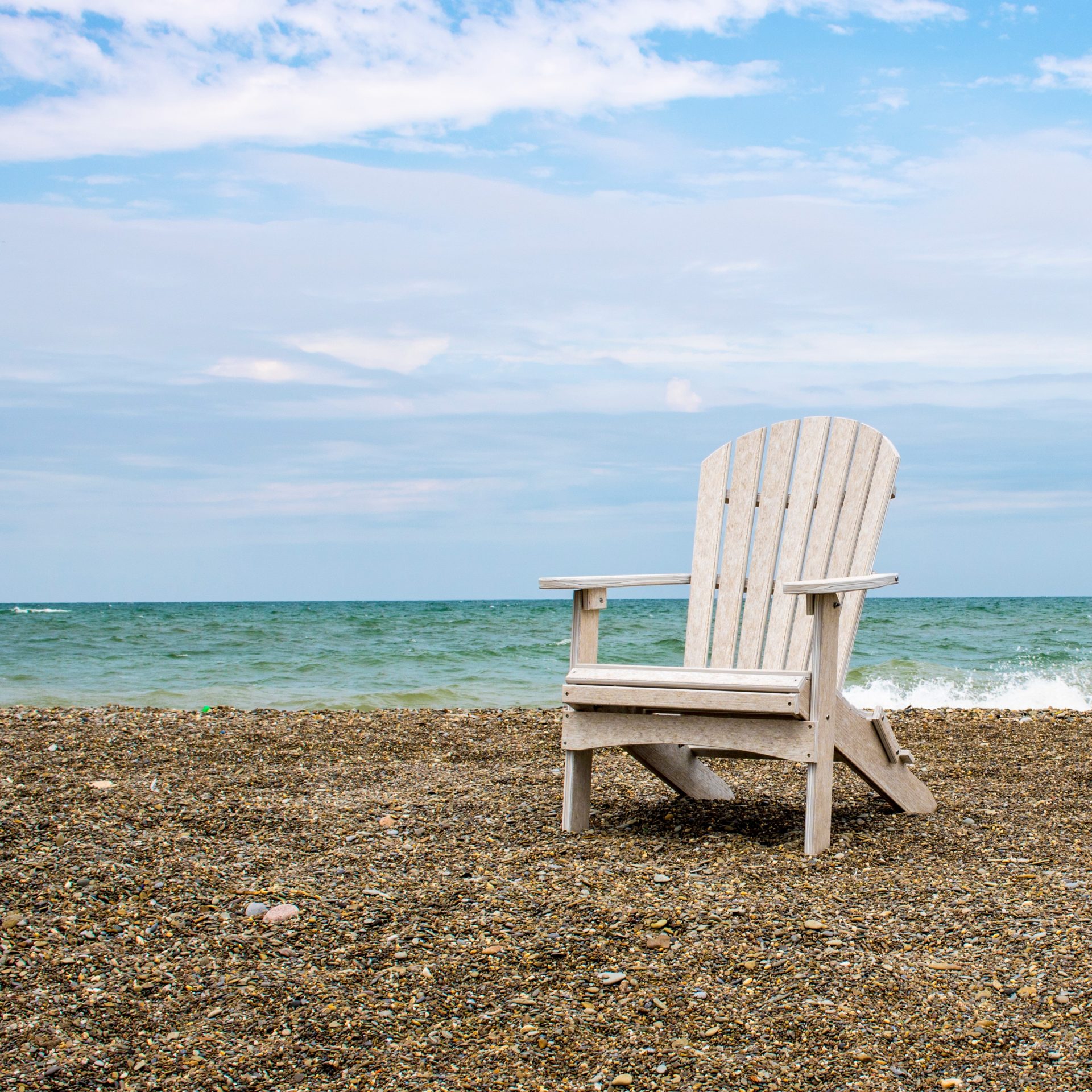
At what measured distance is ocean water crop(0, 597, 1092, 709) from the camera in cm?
794

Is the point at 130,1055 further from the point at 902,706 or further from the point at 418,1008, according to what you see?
the point at 902,706

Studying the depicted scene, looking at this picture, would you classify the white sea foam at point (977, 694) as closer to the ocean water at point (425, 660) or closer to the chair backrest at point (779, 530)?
the ocean water at point (425, 660)

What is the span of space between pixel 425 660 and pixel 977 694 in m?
5.41

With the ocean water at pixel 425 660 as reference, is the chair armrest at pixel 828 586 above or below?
above

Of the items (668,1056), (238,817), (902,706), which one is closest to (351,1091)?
(668,1056)

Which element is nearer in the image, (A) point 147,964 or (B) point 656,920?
(A) point 147,964

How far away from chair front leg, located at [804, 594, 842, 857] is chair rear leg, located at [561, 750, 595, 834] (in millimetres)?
636

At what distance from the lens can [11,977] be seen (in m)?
1.99

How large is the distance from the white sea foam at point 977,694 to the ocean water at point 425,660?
0.02 m

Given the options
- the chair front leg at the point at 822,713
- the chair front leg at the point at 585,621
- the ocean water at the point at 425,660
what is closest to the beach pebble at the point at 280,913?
the chair front leg at the point at 585,621

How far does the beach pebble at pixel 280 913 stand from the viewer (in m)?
2.26

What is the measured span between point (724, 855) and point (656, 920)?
22.4 inches

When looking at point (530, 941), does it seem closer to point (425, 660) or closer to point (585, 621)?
point (585, 621)

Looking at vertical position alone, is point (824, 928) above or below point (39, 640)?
above
